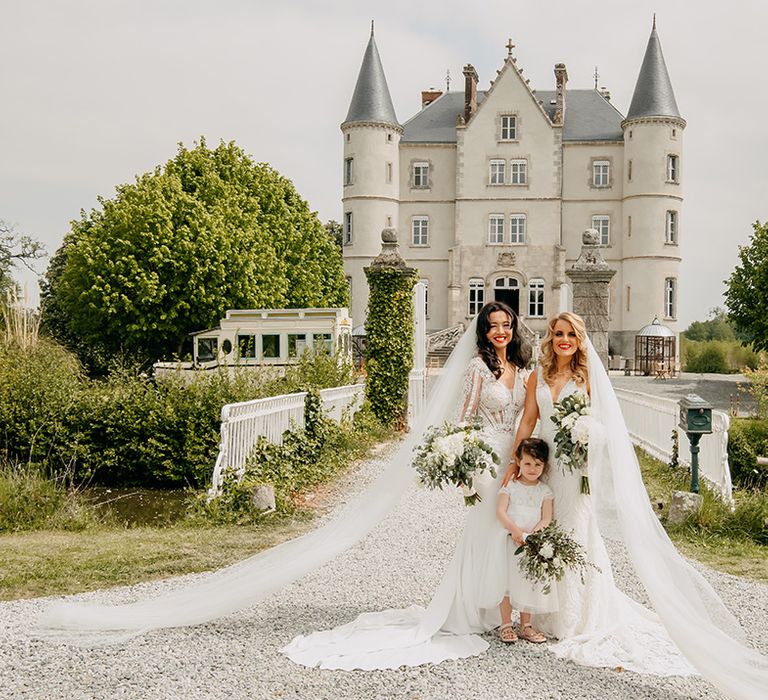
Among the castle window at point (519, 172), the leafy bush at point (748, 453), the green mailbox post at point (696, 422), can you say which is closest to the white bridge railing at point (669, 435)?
the green mailbox post at point (696, 422)

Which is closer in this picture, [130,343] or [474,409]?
[474,409]

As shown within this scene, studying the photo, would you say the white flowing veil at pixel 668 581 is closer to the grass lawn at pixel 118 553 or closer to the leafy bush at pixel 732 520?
the leafy bush at pixel 732 520

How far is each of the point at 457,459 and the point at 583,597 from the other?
3.53 feet

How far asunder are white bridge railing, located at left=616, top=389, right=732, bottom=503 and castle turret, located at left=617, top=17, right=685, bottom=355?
28.9 meters

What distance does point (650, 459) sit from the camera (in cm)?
1223

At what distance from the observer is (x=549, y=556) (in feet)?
15.3

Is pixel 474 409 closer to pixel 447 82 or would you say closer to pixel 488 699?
pixel 488 699

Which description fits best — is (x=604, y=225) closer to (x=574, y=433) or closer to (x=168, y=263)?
(x=168, y=263)

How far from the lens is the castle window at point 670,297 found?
139 ft

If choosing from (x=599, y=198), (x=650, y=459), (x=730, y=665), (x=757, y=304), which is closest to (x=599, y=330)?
(x=650, y=459)

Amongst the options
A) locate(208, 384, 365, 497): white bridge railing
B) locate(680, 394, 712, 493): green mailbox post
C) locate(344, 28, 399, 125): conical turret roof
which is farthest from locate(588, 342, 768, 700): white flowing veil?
locate(344, 28, 399, 125): conical turret roof

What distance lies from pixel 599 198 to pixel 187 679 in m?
42.3

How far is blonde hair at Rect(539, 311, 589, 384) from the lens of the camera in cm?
497

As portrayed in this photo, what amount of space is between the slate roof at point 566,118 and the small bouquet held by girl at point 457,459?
4091 cm
